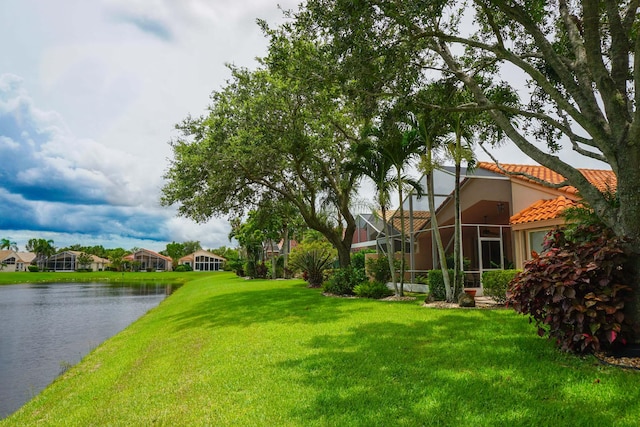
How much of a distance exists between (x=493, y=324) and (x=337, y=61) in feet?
21.7

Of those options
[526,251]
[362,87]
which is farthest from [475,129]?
[362,87]

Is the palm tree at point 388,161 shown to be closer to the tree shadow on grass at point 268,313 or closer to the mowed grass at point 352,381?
the tree shadow on grass at point 268,313

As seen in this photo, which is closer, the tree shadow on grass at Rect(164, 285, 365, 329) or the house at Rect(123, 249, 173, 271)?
the tree shadow on grass at Rect(164, 285, 365, 329)

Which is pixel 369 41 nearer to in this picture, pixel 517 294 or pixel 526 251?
pixel 517 294

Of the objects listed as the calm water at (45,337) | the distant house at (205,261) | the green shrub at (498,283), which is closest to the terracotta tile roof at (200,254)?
the distant house at (205,261)

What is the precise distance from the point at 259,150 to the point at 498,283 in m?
9.30

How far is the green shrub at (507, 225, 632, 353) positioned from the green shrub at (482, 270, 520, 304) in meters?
6.13

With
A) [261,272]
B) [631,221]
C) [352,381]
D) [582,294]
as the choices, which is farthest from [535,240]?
[261,272]

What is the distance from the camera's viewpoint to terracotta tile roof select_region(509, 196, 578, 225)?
45.4 feet

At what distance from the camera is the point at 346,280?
18641 millimetres

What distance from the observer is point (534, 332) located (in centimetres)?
823

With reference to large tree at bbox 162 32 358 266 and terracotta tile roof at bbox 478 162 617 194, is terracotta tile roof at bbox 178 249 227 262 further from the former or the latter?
terracotta tile roof at bbox 478 162 617 194

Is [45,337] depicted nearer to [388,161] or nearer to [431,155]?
[388,161]

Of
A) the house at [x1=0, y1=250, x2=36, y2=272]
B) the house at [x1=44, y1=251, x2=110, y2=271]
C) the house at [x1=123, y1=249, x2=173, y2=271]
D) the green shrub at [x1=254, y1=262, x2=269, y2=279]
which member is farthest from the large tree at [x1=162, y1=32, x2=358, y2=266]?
the house at [x1=0, y1=250, x2=36, y2=272]
